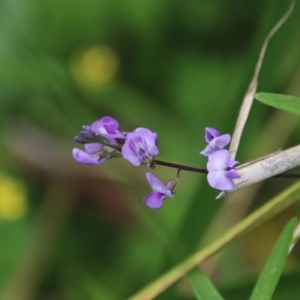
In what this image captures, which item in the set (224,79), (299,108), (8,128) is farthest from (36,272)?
(299,108)

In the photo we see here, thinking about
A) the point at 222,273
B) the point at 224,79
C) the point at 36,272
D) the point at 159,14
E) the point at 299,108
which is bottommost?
the point at 299,108

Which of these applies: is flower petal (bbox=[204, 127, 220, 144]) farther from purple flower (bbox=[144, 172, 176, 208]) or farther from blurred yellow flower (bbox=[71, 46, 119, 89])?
blurred yellow flower (bbox=[71, 46, 119, 89])

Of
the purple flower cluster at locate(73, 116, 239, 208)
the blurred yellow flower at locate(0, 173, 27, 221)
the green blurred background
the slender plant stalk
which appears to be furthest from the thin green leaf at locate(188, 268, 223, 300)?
the blurred yellow flower at locate(0, 173, 27, 221)

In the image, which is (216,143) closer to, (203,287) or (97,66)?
(203,287)

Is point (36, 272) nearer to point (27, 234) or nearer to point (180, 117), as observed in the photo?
point (27, 234)

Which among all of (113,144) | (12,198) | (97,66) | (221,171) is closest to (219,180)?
(221,171)

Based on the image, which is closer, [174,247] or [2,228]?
[174,247]

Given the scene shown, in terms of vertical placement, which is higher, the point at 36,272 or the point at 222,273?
the point at 36,272
